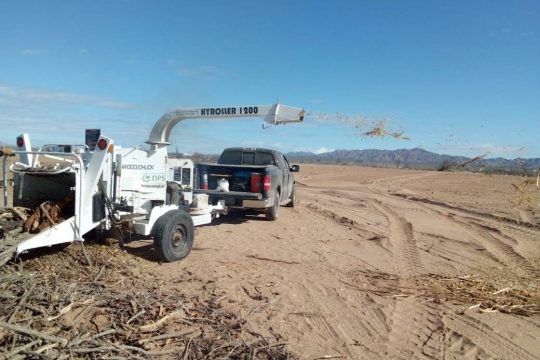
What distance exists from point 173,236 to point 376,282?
3195 millimetres

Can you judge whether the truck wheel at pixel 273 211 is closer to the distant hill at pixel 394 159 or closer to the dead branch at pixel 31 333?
the dead branch at pixel 31 333

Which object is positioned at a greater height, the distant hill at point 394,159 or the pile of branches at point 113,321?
the distant hill at point 394,159

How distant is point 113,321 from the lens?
4.52m

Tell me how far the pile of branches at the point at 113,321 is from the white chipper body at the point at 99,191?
0.64 meters

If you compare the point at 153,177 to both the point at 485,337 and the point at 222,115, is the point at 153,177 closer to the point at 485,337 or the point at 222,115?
the point at 222,115

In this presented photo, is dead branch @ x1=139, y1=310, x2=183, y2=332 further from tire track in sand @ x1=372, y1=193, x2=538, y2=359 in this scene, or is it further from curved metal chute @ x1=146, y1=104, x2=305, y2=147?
curved metal chute @ x1=146, y1=104, x2=305, y2=147

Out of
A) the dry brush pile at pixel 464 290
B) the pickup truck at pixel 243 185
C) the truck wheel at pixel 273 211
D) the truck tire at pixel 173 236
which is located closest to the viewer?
the dry brush pile at pixel 464 290

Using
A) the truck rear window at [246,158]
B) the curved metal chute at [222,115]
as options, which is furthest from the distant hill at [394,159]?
the curved metal chute at [222,115]

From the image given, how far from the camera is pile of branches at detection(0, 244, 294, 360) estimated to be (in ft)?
12.8

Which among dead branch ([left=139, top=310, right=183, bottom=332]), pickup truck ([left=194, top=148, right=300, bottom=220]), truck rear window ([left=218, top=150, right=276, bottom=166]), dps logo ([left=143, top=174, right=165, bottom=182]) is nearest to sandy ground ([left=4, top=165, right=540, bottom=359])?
pickup truck ([left=194, top=148, right=300, bottom=220])

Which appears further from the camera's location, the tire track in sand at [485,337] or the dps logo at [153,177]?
the dps logo at [153,177]

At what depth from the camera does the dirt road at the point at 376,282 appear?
4852mm

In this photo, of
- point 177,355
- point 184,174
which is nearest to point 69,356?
point 177,355

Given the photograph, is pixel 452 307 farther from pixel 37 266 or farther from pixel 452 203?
pixel 452 203
